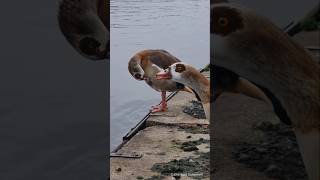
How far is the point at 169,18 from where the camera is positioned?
276 cm

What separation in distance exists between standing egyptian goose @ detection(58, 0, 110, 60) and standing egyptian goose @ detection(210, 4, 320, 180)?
0.70 m

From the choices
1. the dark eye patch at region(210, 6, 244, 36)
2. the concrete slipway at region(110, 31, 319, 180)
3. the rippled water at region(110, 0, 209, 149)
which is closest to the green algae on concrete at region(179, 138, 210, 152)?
the concrete slipway at region(110, 31, 319, 180)

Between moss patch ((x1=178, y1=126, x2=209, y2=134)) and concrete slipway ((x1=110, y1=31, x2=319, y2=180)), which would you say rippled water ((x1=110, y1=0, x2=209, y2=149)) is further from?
moss patch ((x1=178, y1=126, x2=209, y2=134))

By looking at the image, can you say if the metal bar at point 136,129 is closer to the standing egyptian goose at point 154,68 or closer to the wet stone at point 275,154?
the standing egyptian goose at point 154,68

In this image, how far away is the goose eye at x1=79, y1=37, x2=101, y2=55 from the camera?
2789mm

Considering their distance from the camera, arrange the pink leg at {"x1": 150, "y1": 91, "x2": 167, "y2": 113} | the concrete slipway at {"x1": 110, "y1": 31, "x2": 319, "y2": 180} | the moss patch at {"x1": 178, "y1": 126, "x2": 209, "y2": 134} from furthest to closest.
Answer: the pink leg at {"x1": 150, "y1": 91, "x2": 167, "y2": 113}
the moss patch at {"x1": 178, "y1": 126, "x2": 209, "y2": 134}
the concrete slipway at {"x1": 110, "y1": 31, "x2": 319, "y2": 180}

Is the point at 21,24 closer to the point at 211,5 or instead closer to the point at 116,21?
the point at 116,21

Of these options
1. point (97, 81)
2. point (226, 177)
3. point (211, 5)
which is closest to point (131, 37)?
point (97, 81)

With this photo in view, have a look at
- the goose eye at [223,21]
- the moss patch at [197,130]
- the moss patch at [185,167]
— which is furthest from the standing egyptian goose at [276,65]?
the moss patch at [185,167]

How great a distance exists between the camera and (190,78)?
9.29 feet

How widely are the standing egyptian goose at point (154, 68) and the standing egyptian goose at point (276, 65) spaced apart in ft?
1.50

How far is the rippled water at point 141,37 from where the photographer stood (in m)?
2.69

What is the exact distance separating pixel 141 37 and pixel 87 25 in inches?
13.5

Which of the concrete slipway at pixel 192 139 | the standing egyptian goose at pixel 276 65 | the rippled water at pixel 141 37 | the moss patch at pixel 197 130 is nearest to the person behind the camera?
the standing egyptian goose at pixel 276 65
